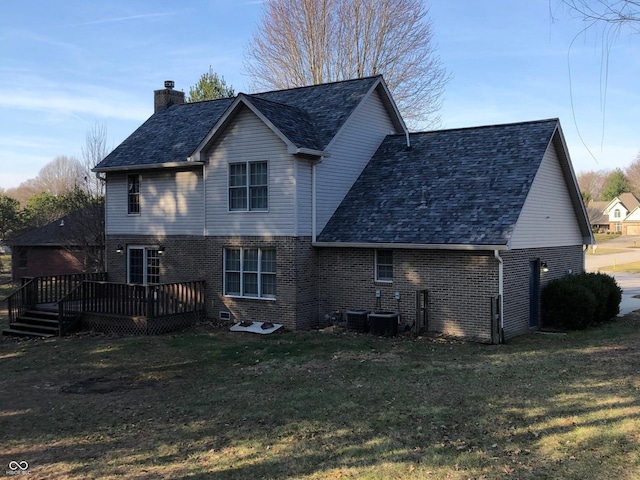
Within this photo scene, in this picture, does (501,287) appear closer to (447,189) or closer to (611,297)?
(447,189)

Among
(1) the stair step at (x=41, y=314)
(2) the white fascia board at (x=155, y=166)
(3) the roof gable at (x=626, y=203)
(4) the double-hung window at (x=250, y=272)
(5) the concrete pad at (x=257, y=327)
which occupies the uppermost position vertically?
(3) the roof gable at (x=626, y=203)

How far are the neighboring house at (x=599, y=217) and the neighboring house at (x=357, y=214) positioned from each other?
92.4 m

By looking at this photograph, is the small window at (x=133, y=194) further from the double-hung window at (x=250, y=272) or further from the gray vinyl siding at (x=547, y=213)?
the gray vinyl siding at (x=547, y=213)

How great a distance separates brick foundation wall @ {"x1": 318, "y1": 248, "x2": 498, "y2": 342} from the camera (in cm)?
1469

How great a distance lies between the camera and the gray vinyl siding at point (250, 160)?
16828 millimetres

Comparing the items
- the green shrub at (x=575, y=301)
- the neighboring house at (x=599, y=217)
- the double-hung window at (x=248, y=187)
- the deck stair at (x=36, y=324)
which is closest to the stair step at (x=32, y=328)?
the deck stair at (x=36, y=324)

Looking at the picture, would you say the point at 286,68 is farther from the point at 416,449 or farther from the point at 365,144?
the point at 416,449

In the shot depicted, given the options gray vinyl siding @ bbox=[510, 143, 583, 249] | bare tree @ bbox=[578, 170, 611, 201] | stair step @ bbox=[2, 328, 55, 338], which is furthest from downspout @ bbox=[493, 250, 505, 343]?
bare tree @ bbox=[578, 170, 611, 201]

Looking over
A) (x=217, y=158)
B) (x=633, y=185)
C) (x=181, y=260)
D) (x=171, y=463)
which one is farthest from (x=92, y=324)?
(x=633, y=185)

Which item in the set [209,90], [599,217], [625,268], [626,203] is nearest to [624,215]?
[626,203]

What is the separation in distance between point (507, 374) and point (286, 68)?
29413 millimetres

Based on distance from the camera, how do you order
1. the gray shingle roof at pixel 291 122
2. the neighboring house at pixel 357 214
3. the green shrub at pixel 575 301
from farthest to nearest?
1. the gray shingle roof at pixel 291 122
2. the green shrub at pixel 575 301
3. the neighboring house at pixel 357 214

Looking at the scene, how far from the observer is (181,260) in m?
19.7

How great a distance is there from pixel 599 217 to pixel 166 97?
98242mm
